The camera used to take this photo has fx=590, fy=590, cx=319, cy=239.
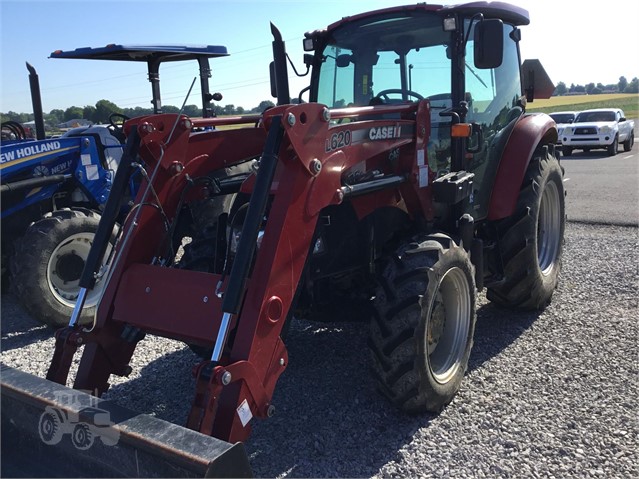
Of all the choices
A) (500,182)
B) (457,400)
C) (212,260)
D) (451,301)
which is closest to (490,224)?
(500,182)

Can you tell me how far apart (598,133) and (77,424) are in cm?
2072

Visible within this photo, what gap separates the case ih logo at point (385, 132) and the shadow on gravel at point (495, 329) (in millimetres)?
1720

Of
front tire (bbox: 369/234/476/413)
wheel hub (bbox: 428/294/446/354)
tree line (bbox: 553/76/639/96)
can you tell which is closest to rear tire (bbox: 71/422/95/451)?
front tire (bbox: 369/234/476/413)

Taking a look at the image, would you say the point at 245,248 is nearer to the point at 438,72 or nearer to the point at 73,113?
the point at 438,72

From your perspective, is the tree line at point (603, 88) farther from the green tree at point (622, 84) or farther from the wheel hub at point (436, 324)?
the wheel hub at point (436, 324)

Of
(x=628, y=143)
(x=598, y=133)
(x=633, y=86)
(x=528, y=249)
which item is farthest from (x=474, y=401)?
(x=633, y=86)

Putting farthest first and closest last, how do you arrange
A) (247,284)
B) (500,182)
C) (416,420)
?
(500,182) < (416,420) < (247,284)

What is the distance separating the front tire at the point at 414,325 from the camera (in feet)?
10.7

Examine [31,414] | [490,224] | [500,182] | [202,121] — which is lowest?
[31,414]

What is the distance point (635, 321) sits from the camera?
190 inches

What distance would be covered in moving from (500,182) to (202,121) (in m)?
2.34

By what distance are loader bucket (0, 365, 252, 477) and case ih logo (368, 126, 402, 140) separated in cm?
199

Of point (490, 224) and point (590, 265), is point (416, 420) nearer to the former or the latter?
point (490, 224)

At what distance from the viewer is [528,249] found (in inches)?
183
